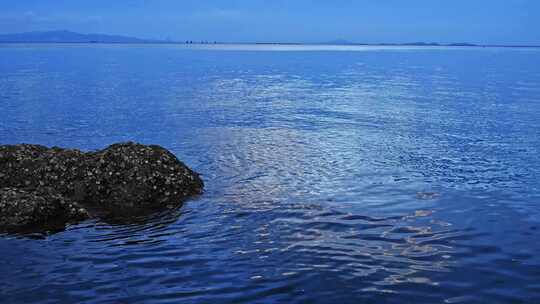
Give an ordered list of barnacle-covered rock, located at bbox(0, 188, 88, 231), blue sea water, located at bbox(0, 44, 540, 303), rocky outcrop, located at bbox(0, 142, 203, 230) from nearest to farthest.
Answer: blue sea water, located at bbox(0, 44, 540, 303) < barnacle-covered rock, located at bbox(0, 188, 88, 231) < rocky outcrop, located at bbox(0, 142, 203, 230)

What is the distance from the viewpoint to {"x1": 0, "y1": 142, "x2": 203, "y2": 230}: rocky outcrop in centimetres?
1563

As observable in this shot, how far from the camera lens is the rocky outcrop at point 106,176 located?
15633 millimetres

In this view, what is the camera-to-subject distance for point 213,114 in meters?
34.9

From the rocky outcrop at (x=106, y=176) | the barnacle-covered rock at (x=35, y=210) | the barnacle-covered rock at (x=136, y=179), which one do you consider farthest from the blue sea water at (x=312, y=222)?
the rocky outcrop at (x=106, y=176)

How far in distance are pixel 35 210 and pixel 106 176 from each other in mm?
2938

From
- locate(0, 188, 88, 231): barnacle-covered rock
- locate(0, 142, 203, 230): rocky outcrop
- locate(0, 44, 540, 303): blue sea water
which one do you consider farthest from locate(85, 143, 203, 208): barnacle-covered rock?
locate(0, 188, 88, 231): barnacle-covered rock

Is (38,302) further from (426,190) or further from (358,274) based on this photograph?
(426,190)

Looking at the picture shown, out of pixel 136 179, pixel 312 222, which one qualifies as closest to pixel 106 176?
pixel 136 179

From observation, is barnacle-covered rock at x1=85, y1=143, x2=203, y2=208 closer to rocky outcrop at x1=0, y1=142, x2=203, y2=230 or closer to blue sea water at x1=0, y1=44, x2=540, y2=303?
rocky outcrop at x1=0, y1=142, x2=203, y2=230

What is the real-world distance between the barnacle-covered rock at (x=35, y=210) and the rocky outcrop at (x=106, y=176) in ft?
2.88

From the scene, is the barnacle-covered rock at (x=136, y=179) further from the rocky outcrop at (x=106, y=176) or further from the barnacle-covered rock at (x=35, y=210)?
the barnacle-covered rock at (x=35, y=210)

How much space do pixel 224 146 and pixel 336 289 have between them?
14940 mm

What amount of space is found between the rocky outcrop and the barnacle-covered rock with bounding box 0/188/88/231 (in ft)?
2.88

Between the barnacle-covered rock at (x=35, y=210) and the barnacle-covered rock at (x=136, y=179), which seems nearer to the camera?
the barnacle-covered rock at (x=35, y=210)
